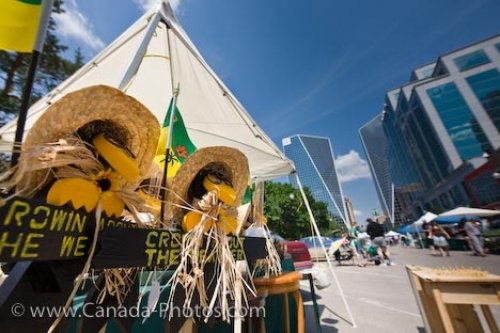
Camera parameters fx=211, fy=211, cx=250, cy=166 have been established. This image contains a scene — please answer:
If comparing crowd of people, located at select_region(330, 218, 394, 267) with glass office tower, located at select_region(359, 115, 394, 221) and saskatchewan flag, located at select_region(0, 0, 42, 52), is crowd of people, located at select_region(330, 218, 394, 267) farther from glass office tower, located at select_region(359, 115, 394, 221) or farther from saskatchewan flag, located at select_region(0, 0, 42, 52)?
glass office tower, located at select_region(359, 115, 394, 221)

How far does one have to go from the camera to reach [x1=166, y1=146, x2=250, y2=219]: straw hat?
45.3 inches

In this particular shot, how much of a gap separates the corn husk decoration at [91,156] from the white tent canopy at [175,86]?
1.24 m

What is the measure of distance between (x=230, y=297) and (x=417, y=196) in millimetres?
55775

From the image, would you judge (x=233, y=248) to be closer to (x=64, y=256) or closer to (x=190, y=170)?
(x=190, y=170)

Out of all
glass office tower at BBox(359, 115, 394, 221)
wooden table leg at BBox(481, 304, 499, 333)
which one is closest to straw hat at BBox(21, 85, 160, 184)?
wooden table leg at BBox(481, 304, 499, 333)

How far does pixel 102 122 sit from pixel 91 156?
0.50 feet

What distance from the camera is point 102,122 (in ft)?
2.77

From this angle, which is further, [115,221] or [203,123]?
[203,123]

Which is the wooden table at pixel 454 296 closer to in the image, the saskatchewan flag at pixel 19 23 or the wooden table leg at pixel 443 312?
the wooden table leg at pixel 443 312

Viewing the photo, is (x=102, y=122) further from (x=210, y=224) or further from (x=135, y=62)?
(x=135, y=62)

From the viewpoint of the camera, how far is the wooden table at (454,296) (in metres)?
1.53

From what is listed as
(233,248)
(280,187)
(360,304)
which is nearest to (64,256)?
(233,248)

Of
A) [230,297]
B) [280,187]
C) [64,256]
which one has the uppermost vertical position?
[280,187]

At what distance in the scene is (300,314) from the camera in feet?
5.18
